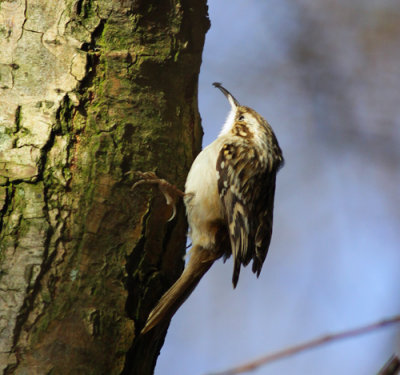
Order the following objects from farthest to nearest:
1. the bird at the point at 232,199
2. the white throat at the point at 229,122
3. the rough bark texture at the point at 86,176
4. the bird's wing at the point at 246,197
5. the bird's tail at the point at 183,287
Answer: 1. the white throat at the point at 229,122
2. the bird's wing at the point at 246,197
3. the bird at the point at 232,199
4. the bird's tail at the point at 183,287
5. the rough bark texture at the point at 86,176

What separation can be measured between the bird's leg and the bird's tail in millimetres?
264

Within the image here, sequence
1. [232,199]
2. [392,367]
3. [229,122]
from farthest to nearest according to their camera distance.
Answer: [229,122] < [232,199] < [392,367]

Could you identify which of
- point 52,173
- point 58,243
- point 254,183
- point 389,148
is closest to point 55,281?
point 58,243

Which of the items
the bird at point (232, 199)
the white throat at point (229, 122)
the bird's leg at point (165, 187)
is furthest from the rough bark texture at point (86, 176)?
the white throat at point (229, 122)

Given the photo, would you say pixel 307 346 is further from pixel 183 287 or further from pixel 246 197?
pixel 246 197

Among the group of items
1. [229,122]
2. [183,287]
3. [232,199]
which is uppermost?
[229,122]

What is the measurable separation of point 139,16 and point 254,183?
3.45 ft

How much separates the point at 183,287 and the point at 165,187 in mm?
404

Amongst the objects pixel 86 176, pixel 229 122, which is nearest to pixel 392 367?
pixel 86 176

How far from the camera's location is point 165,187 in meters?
2.33

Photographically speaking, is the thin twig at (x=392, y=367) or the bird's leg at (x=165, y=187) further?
the bird's leg at (x=165, y=187)

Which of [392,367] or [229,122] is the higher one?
[229,122]

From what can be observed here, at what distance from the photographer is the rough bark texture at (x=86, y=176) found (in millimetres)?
1935

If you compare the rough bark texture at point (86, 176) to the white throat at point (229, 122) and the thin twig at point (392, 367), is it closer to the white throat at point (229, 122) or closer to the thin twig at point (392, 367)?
the white throat at point (229, 122)
